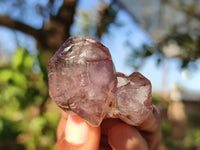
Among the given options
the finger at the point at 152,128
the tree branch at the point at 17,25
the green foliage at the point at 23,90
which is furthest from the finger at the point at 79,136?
the tree branch at the point at 17,25

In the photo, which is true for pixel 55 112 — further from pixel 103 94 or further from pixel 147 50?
pixel 103 94

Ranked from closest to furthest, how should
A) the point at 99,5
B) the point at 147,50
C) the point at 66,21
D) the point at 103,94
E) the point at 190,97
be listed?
the point at 103,94 → the point at 147,50 → the point at 66,21 → the point at 99,5 → the point at 190,97

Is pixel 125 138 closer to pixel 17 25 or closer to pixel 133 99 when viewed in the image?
pixel 133 99

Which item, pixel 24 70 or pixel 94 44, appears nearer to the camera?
pixel 94 44

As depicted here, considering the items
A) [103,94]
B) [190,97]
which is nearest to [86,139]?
[103,94]

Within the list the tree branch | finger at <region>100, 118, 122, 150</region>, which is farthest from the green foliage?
finger at <region>100, 118, 122, 150</region>

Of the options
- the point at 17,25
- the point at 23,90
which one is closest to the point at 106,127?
the point at 23,90

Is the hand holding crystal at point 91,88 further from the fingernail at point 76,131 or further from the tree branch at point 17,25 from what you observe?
the tree branch at point 17,25
